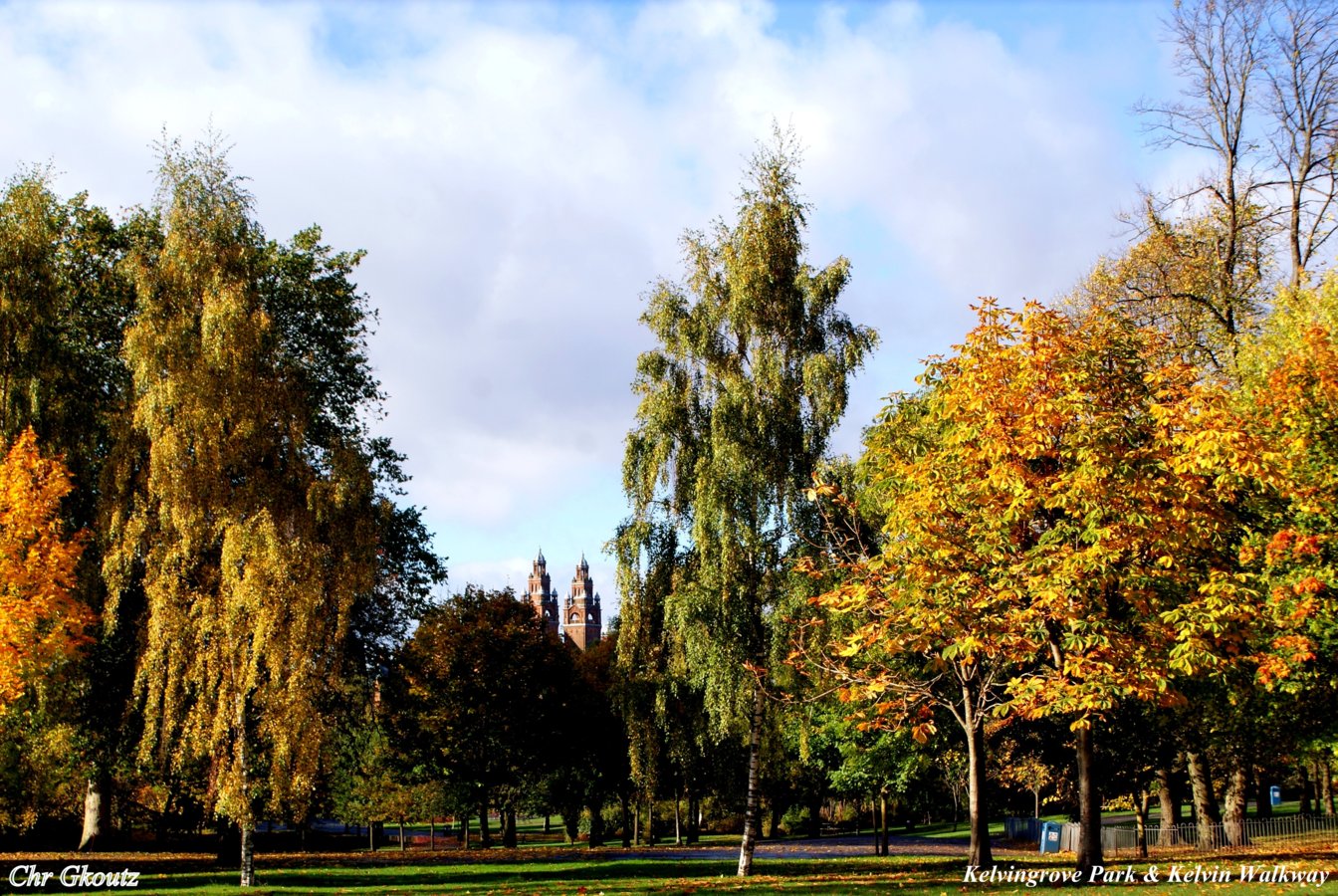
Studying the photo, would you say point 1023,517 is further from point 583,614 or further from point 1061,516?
point 583,614

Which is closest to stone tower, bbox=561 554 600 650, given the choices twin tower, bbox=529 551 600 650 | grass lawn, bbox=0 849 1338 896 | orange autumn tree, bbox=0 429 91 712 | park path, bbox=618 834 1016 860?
twin tower, bbox=529 551 600 650

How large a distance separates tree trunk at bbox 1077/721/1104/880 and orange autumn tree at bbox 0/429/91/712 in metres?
20.5

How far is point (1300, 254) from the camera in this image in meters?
29.9

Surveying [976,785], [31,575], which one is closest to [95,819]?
[31,575]

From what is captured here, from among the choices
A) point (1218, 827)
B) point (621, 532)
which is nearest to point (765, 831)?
point (1218, 827)

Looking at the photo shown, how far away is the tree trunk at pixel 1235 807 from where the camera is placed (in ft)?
101

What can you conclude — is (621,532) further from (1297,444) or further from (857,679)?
(1297,444)

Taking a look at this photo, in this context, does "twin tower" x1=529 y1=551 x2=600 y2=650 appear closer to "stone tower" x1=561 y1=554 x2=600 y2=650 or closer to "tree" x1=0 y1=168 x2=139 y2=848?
"stone tower" x1=561 y1=554 x2=600 y2=650

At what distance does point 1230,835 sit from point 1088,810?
14313 mm

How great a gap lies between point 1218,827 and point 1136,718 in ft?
18.1

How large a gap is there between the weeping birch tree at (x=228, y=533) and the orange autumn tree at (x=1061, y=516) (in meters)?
11.7

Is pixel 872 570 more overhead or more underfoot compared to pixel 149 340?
more underfoot

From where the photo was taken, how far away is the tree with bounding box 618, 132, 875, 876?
26125 millimetres

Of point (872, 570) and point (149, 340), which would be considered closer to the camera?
point (872, 570)
